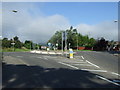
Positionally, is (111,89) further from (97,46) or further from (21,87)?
(97,46)

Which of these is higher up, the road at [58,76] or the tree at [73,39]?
the tree at [73,39]

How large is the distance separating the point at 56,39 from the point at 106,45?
31922 millimetres

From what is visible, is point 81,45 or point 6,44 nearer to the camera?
point 6,44

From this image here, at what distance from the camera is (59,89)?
827cm

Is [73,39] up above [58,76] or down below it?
above

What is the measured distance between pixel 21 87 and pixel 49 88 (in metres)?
1.15

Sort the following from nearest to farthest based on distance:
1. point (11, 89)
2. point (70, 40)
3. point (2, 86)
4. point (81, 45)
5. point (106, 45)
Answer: point (11, 89), point (2, 86), point (106, 45), point (70, 40), point (81, 45)

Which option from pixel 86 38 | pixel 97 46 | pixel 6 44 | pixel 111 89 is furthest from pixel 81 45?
pixel 111 89

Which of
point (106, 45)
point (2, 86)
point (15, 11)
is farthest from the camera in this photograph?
point (106, 45)

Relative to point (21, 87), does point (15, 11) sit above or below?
above

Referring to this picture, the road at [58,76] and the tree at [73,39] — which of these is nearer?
the road at [58,76]

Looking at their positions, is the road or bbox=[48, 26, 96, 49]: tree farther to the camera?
bbox=[48, 26, 96, 49]: tree

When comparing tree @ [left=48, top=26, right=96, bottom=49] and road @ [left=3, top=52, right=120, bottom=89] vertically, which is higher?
tree @ [left=48, top=26, right=96, bottom=49]

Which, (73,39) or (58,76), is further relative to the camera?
(73,39)
